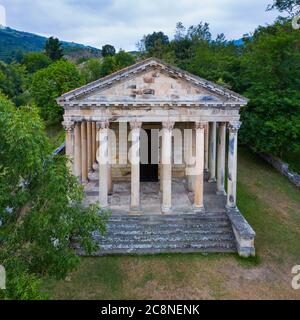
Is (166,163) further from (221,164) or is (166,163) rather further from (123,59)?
(123,59)

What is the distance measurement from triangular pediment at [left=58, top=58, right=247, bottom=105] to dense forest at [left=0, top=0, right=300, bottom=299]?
3207 millimetres

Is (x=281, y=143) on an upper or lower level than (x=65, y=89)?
lower

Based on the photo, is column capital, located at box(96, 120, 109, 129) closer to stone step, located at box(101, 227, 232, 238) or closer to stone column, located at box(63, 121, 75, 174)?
stone column, located at box(63, 121, 75, 174)

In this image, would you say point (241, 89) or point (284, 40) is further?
point (241, 89)

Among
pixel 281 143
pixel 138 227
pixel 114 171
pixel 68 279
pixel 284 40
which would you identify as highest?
pixel 284 40

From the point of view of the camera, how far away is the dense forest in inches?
341

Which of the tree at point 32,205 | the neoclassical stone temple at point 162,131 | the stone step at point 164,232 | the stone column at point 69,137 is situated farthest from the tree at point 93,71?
the tree at point 32,205

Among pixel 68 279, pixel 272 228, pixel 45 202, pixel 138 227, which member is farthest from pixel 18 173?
pixel 272 228

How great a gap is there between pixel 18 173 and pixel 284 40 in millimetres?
23968

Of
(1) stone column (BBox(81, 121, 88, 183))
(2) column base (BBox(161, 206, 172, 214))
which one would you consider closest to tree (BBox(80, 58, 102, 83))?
(1) stone column (BBox(81, 121, 88, 183))

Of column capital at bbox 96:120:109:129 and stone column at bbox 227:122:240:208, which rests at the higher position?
column capital at bbox 96:120:109:129

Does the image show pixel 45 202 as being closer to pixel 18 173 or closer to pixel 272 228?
pixel 18 173

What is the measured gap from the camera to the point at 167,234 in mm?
16844

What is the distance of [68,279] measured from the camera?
13.8 metres
